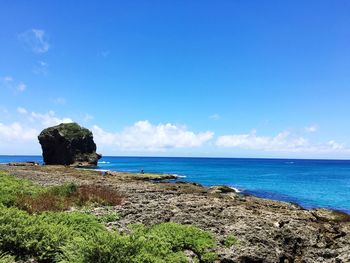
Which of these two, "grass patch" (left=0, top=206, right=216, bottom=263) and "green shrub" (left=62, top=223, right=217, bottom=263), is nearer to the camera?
"green shrub" (left=62, top=223, right=217, bottom=263)

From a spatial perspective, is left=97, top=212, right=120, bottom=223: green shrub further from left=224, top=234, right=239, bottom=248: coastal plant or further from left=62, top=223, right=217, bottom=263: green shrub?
left=224, top=234, right=239, bottom=248: coastal plant

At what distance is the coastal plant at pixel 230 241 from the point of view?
15078 millimetres

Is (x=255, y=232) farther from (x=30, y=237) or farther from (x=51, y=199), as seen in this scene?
(x=51, y=199)

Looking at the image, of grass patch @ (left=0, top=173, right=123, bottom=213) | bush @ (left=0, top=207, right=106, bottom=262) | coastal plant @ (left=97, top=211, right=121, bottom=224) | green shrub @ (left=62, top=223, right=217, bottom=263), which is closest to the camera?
green shrub @ (left=62, top=223, right=217, bottom=263)

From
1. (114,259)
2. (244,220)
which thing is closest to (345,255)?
(244,220)

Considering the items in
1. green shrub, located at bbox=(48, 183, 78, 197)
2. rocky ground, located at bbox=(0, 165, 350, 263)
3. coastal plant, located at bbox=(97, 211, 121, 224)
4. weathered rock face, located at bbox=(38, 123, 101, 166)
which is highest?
weathered rock face, located at bbox=(38, 123, 101, 166)

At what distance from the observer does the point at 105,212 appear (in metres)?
20.0

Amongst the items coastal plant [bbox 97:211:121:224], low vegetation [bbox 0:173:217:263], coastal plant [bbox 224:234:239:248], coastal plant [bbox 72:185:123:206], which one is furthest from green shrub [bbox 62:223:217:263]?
coastal plant [bbox 72:185:123:206]

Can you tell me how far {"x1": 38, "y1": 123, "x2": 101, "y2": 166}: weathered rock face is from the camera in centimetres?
14850

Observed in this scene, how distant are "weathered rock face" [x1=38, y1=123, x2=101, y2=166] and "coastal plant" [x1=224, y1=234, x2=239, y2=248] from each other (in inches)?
5401

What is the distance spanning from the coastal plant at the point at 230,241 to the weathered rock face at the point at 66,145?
137 metres

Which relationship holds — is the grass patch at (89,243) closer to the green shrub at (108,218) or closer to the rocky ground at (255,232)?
the rocky ground at (255,232)

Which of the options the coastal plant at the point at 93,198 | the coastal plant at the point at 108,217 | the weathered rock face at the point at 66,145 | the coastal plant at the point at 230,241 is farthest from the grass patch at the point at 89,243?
the weathered rock face at the point at 66,145

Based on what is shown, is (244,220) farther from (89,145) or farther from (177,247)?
(89,145)
